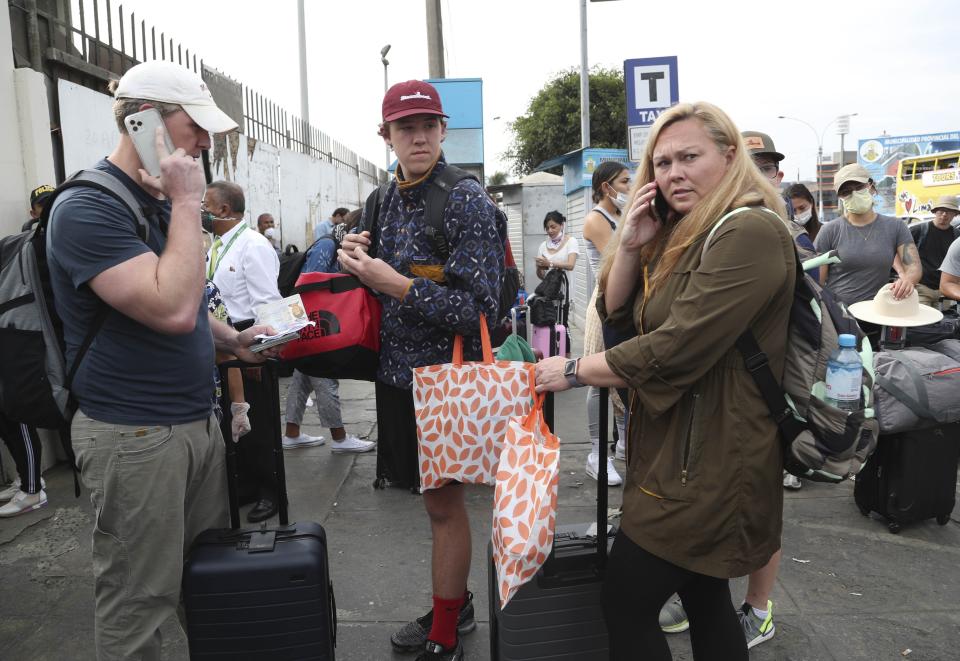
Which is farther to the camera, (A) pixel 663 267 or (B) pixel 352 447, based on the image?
(B) pixel 352 447

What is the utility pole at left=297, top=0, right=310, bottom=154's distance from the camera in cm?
1373

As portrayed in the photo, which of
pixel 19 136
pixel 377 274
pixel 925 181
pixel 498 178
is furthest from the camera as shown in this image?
pixel 498 178

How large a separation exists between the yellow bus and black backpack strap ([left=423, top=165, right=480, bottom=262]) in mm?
20254

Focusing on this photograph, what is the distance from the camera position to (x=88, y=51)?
19.0 feet

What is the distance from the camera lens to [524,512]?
1.83m

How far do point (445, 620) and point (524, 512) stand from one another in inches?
38.7

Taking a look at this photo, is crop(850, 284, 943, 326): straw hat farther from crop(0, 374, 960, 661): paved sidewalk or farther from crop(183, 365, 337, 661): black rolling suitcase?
crop(183, 365, 337, 661): black rolling suitcase

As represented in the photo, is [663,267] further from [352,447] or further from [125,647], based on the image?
[352,447]

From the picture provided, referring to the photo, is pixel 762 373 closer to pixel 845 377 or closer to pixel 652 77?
pixel 845 377

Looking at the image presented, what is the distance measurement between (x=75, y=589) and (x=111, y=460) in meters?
1.97

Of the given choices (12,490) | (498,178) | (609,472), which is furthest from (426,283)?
(498,178)

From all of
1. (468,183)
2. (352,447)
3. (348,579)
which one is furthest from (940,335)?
(352,447)

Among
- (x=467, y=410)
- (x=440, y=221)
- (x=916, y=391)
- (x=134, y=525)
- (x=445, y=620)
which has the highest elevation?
(x=440, y=221)

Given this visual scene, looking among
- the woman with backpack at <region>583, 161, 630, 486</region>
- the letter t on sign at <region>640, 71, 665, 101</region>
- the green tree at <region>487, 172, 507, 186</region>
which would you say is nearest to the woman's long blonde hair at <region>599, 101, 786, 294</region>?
the woman with backpack at <region>583, 161, 630, 486</region>
